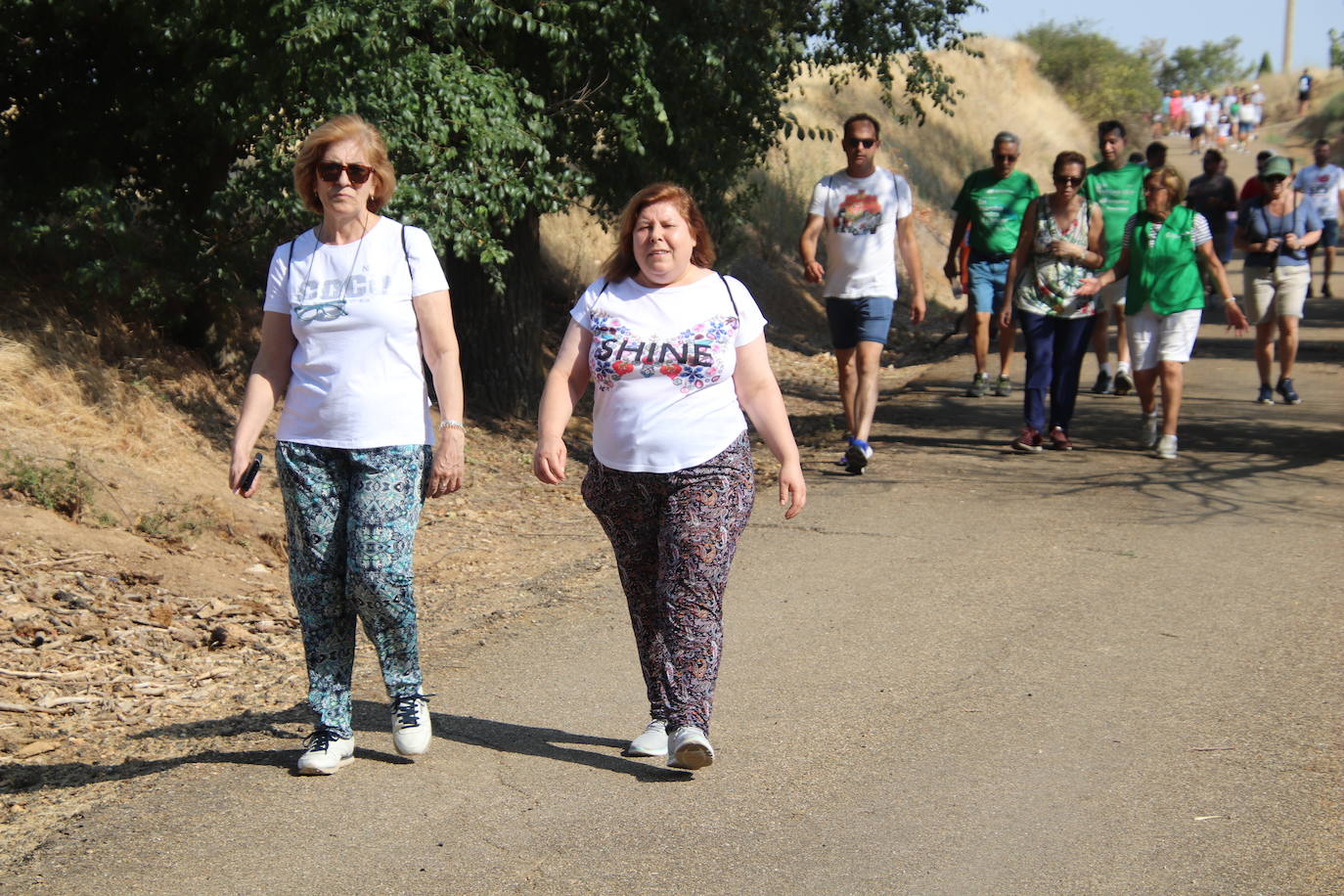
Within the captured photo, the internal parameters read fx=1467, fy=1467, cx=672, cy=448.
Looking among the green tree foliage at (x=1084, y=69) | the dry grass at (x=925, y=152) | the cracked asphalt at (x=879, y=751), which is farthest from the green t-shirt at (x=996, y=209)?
the green tree foliage at (x=1084, y=69)

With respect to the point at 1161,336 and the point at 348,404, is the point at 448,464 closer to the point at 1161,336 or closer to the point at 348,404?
the point at 348,404

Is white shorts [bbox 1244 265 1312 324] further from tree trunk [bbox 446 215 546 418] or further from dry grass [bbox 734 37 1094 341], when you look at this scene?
tree trunk [bbox 446 215 546 418]

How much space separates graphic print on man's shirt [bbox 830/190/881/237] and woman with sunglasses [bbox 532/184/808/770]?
4439 millimetres

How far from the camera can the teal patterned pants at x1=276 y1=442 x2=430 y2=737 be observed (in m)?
4.34

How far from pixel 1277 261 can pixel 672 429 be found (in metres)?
8.67

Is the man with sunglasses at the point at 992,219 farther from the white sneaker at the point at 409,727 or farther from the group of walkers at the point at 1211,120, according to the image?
the group of walkers at the point at 1211,120

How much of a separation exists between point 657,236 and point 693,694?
1.37m

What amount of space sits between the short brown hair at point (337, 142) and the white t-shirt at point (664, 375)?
0.72 m

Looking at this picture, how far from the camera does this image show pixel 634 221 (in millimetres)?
4422

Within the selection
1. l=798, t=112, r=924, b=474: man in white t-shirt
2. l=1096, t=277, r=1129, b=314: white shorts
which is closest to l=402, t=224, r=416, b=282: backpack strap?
l=798, t=112, r=924, b=474: man in white t-shirt

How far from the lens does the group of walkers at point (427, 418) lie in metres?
4.34

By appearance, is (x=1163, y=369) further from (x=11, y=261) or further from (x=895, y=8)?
(x=11, y=261)

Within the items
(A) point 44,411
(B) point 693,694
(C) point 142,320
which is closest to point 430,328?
(B) point 693,694

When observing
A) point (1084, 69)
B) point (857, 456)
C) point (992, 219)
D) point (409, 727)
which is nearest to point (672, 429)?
point (409, 727)
